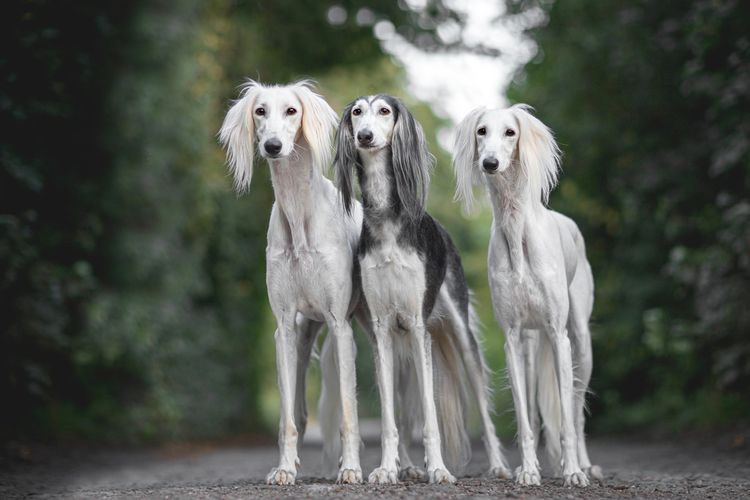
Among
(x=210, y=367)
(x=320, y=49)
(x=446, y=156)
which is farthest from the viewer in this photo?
(x=446, y=156)

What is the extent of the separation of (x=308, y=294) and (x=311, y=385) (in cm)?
2455

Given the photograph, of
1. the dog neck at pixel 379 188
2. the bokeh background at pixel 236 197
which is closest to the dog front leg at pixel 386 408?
the dog neck at pixel 379 188

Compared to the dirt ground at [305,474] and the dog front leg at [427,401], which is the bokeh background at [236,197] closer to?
the dirt ground at [305,474]

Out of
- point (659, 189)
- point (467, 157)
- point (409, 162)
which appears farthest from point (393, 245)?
point (659, 189)

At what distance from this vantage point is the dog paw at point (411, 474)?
7602 mm

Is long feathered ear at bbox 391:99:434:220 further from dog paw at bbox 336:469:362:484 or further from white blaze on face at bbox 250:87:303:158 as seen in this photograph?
dog paw at bbox 336:469:362:484

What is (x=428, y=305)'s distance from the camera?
7277mm

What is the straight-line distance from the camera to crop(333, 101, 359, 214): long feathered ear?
717 cm

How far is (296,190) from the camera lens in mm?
7270

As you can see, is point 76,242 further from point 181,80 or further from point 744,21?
point 744,21

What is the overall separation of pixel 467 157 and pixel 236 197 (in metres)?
3.55

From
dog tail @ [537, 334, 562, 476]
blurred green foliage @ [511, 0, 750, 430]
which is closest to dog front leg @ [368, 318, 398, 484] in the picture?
dog tail @ [537, 334, 562, 476]

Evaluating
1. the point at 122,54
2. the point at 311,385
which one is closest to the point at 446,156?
the point at 311,385

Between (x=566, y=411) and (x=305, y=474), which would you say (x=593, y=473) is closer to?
(x=566, y=411)
